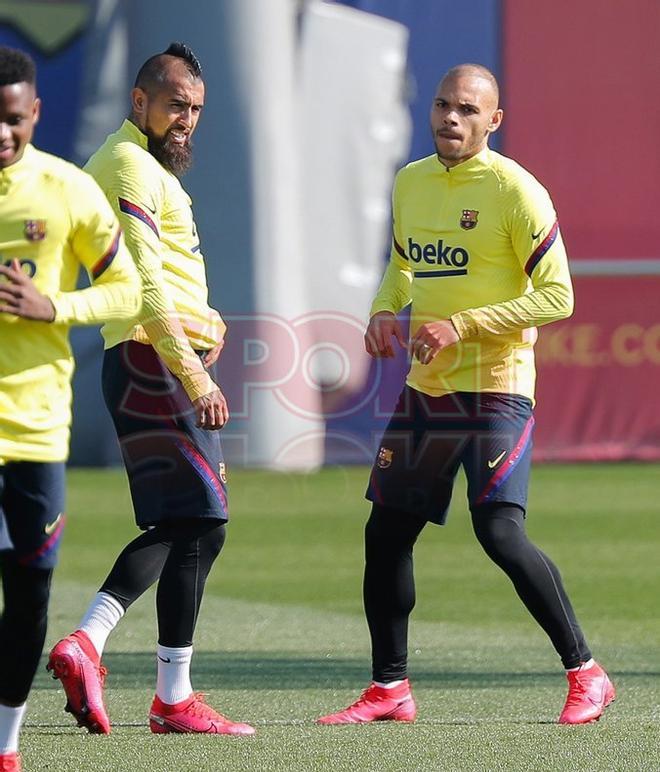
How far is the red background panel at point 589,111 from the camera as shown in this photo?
15875 mm

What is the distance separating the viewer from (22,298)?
3762mm

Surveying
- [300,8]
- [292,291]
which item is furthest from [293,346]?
[300,8]

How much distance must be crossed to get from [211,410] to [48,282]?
0.93m

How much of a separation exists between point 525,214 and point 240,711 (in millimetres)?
1778

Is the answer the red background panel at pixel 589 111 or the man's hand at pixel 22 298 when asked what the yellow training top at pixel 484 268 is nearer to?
the man's hand at pixel 22 298

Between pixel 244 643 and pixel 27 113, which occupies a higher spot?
pixel 27 113

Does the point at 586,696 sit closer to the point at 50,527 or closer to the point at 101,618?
the point at 101,618

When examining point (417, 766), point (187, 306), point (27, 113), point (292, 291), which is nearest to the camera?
point (27, 113)

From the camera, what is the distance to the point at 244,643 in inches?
280

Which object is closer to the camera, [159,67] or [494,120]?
[159,67]

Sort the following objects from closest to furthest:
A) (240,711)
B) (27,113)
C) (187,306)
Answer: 1. (27,113)
2. (187,306)
3. (240,711)

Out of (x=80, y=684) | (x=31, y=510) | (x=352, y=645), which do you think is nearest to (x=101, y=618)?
(x=80, y=684)

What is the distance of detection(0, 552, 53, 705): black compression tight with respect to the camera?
4027 mm

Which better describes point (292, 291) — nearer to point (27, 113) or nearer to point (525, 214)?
point (525, 214)
